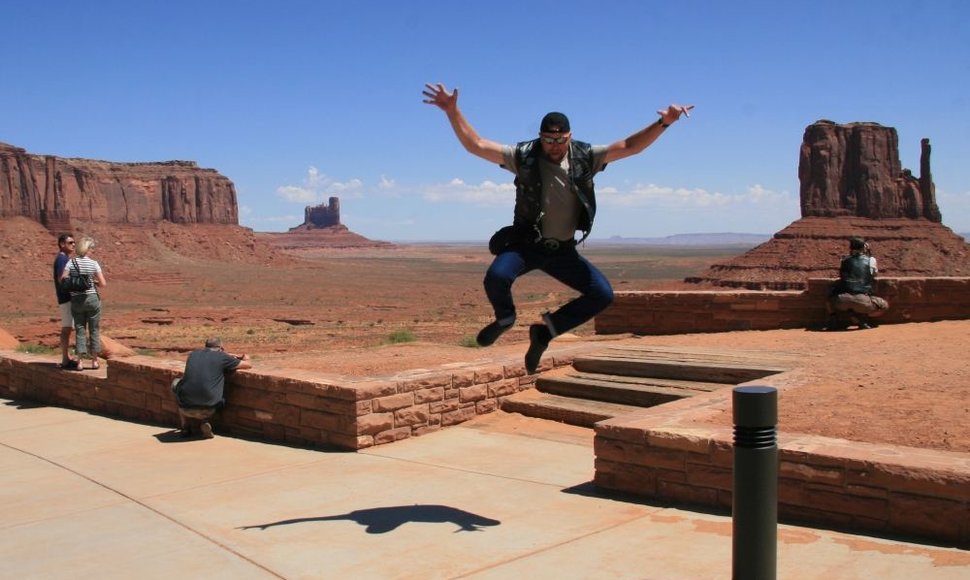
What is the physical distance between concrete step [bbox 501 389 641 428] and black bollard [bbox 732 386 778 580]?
4790 millimetres

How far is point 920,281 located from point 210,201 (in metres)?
117

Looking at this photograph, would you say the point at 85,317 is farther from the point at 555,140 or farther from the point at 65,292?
the point at 555,140

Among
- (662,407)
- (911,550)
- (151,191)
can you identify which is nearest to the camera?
(911,550)

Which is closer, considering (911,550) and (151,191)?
(911,550)

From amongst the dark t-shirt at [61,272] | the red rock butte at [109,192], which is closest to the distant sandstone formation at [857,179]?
the red rock butte at [109,192]

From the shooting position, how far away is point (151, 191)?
11356cm

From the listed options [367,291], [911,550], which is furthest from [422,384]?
[367,291]

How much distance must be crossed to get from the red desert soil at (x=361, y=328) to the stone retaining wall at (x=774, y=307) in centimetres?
53

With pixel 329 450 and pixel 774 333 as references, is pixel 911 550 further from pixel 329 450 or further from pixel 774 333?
pixel 774 333

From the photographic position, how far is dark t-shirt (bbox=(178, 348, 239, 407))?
877cm

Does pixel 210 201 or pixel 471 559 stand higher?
pixel 210 201

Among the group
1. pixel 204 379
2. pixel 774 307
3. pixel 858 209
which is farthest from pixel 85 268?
pixel 858 209

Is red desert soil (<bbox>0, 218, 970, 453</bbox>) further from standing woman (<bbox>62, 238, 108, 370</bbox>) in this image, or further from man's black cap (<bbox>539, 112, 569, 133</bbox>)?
man's black cap (<bbox>539, 112, 569, 133</bbox>)

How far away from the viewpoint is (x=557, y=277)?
5633 mm
